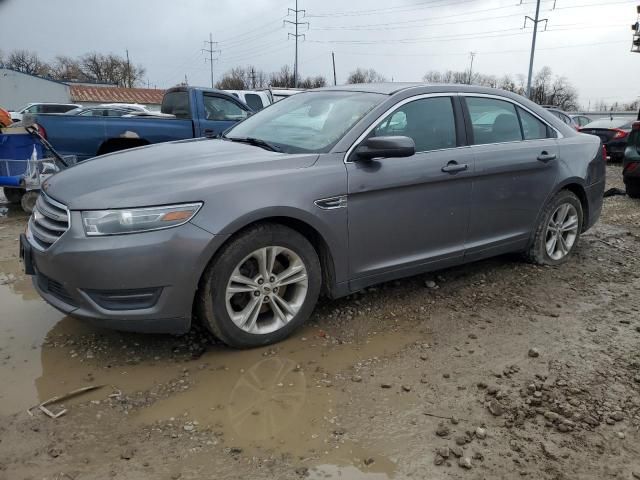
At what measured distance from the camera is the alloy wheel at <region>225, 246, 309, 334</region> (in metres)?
3.18

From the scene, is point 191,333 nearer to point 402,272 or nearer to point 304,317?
point 304,317

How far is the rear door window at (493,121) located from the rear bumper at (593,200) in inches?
46.6

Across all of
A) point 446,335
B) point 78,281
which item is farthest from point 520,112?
point 78,281

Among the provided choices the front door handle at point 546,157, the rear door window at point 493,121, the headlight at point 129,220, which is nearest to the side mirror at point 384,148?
the rear door window at point 493,121

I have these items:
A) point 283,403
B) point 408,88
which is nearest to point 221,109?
point 408,88

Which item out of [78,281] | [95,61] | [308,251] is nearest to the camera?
[78,281]

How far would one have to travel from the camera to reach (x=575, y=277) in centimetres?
477

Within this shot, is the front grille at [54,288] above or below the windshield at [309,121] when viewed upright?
below

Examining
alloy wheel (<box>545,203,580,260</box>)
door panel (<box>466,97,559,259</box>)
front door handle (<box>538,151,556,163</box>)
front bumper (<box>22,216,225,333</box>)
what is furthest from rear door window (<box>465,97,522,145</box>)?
front bumper (<box>22,216,225,333</box>)

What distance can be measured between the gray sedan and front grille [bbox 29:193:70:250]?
0.04ft

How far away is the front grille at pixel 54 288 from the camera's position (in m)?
2.99

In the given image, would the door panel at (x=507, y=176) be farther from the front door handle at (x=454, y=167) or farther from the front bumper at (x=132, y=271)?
the front bumper at (x=132, y=271)

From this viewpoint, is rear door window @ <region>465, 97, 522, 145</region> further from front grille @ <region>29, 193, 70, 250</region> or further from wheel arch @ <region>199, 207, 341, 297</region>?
front grille @ <region>29, 193, 70, 250</region>

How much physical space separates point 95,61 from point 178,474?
3692 inches
